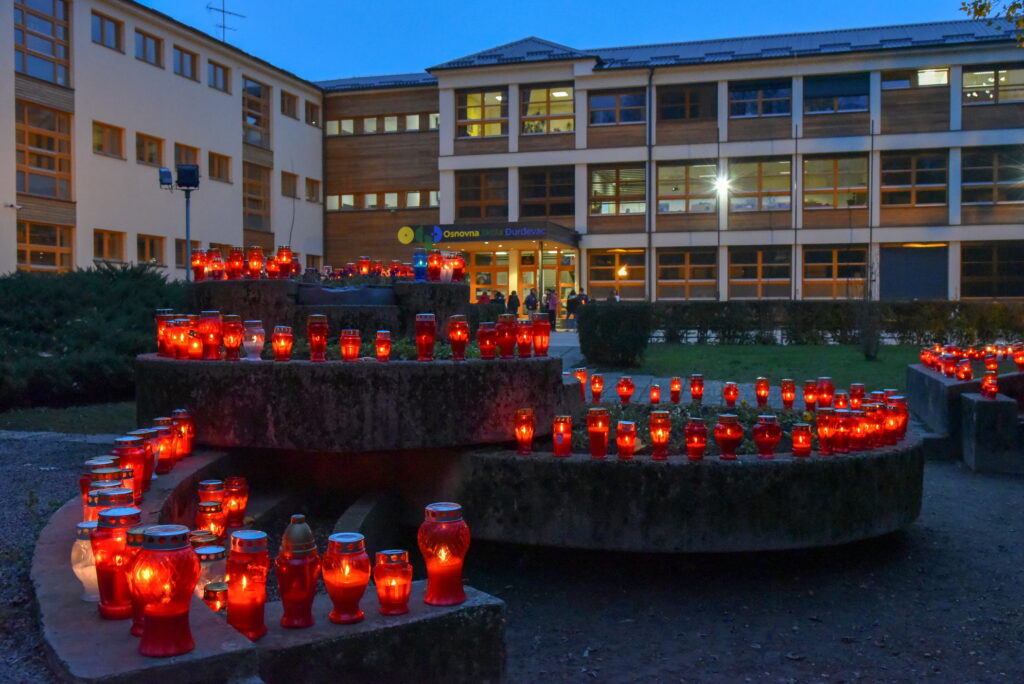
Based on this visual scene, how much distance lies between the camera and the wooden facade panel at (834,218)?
32938 mm

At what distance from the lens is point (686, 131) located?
3397 cm

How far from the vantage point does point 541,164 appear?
116ft

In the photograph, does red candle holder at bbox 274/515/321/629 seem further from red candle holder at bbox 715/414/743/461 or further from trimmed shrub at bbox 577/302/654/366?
trimmed shrub at bbox 577/302/654/366

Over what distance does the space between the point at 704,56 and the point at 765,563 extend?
106 ft

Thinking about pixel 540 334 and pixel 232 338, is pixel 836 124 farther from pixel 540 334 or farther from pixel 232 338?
pixel 232 338

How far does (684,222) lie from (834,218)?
545 centimetres

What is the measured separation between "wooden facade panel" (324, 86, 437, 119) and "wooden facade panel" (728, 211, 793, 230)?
42.7 ft

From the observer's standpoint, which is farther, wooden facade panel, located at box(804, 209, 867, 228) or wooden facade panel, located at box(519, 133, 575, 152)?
wooden facade panel, located at box(519, 133, 575, 152)

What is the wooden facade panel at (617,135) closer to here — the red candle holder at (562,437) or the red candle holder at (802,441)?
the red candle holder at (802,441)

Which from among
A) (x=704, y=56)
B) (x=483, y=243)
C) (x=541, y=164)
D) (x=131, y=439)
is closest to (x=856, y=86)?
(x=704, y=56)

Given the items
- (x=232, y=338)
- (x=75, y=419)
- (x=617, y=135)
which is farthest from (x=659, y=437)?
(x=617, y=135)

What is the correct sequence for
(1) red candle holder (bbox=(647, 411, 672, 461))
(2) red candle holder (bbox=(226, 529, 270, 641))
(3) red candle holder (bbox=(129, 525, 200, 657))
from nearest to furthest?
(3) red candle holder (bbox=(129, 525, 200, 657)) → (2) red candle holder (bbox=(226, 529, 270, 641)) → (1) red candle holder (bbox=(647, 411, 672, 461))

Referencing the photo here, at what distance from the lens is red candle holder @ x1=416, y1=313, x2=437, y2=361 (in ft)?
18.0

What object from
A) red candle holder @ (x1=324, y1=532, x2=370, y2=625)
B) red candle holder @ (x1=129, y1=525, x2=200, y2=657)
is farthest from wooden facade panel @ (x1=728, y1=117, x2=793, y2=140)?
red candle holder @ (x1=129, y1=525, x2=200, y2=657)
